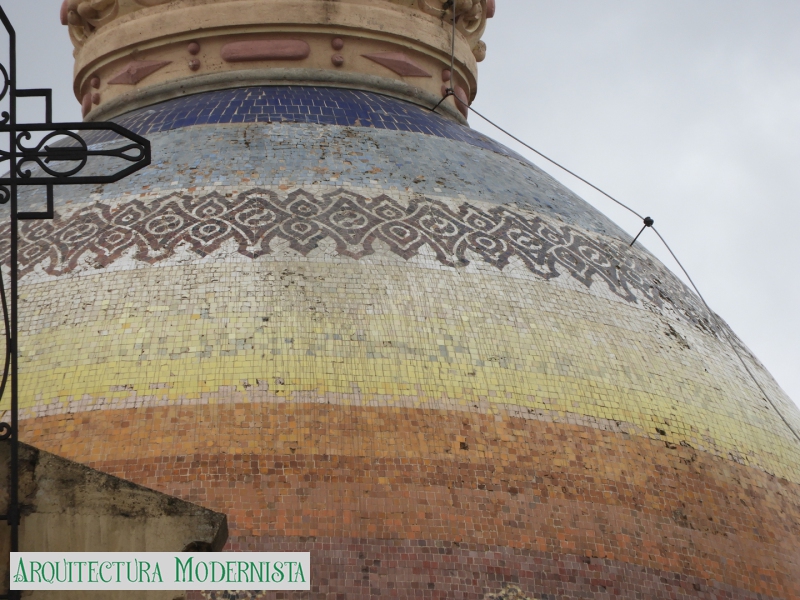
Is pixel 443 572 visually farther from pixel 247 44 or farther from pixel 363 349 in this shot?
pixel 247 44

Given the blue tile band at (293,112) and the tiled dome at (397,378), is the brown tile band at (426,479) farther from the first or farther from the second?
the blue tile band at (293,112)

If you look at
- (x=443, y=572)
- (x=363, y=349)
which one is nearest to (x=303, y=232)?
(x=363, y=349)

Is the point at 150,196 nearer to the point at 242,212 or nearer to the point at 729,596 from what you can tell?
the point at 242,212

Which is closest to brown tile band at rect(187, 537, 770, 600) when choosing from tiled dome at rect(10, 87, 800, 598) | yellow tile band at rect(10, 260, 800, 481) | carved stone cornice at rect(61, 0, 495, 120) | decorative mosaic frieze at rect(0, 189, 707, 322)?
tiled dome at rect(10, 87, 800, 598)

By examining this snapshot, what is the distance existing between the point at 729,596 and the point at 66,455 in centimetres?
381

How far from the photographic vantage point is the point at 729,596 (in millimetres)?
8344

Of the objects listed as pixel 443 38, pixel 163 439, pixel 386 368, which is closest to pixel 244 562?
pixel 163 439

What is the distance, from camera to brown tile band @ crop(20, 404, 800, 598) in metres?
7.84

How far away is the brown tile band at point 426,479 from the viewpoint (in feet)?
25.7

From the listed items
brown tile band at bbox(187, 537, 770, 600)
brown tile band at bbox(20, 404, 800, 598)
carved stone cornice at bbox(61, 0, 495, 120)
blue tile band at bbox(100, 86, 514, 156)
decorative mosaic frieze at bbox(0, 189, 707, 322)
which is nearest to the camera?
brown tile band at bbox(187, 537, 770, 600)

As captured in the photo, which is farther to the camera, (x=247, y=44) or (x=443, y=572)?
(x=247, y=44)

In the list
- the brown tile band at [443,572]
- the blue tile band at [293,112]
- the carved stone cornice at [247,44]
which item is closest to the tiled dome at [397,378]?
the brown tile band at [443,572]

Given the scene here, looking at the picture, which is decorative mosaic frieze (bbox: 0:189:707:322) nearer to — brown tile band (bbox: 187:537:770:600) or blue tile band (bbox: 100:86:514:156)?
blue tile band (bbox: 100:86:514:156)

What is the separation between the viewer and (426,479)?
8.03 metres
